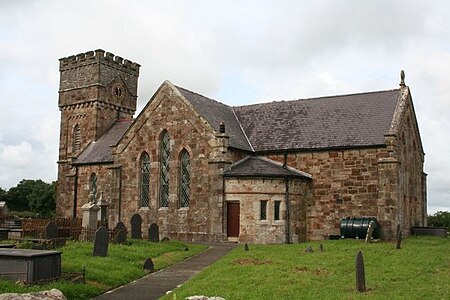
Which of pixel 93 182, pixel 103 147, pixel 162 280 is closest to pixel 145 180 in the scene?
pixel 93 182

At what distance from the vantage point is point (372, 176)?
34.1 meters

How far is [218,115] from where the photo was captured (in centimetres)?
3966

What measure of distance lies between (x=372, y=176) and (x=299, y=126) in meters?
6.89

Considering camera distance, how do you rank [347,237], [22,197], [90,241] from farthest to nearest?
[22,197]
[347,237]
[90,241]

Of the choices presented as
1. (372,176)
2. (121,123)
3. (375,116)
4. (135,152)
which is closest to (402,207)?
(372,176)

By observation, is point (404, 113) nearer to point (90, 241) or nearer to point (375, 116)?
point (375, 116)

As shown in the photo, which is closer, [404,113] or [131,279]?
[131,279]

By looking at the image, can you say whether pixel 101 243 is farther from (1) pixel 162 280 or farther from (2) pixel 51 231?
(2) pixel 51 231

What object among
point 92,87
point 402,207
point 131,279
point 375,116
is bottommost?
point 131,279

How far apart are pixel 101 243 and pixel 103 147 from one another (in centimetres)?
2520

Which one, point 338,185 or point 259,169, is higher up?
point 259,169

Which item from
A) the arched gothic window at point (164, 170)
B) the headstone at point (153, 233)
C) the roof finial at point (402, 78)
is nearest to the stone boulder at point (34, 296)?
the headstone at point (153, 233)

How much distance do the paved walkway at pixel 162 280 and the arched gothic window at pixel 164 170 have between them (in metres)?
10.2

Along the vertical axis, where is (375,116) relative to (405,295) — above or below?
above
